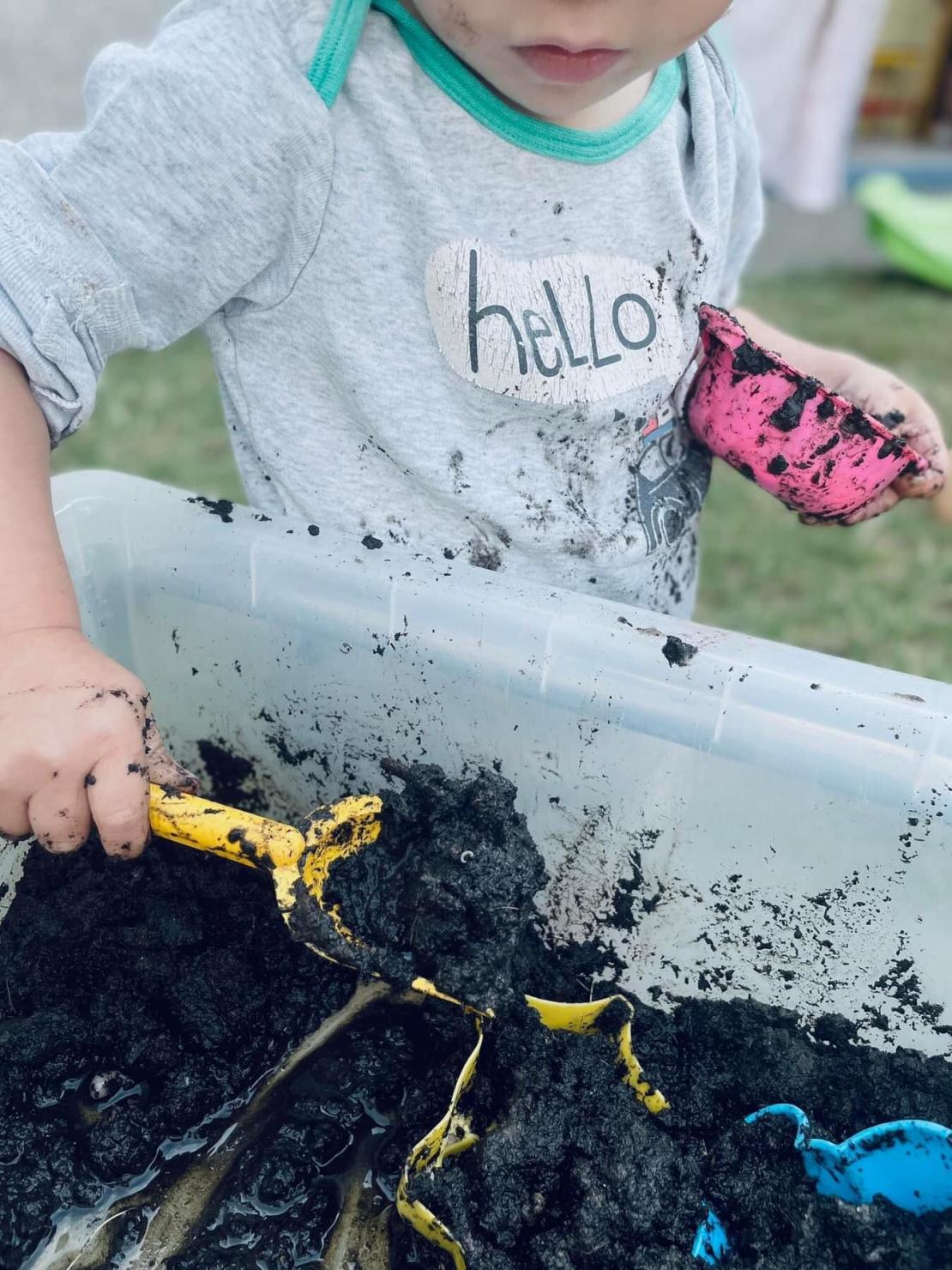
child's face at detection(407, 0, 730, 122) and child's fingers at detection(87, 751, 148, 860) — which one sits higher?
child's face at detection(407, 0, 730, 122)

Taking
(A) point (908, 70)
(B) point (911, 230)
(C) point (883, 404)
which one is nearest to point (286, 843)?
(C) point (883, 404)

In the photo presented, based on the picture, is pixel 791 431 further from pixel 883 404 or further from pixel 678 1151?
pixel 678 1151

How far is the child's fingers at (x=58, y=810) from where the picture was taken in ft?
2.10

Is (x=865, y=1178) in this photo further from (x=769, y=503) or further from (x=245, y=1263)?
(x=769, y=503)

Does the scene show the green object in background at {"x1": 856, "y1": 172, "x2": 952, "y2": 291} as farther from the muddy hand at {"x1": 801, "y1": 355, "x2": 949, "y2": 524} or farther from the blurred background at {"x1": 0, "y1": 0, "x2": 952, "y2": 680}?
the muddy hand at {"x1": 801, "y1": 355, "x2": 949, "y2": 524}

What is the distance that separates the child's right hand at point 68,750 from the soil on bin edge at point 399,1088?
6.4 inches

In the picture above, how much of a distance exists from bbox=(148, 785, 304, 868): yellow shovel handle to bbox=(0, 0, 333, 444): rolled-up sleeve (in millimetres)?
267

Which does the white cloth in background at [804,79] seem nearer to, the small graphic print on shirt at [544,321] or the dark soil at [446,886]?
the small graphic print on shirt at [544,321]

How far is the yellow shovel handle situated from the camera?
667 mm

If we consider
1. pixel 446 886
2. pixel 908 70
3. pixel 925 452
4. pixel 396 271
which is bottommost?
pixel 446 886

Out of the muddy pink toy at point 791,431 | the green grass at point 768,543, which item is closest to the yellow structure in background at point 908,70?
the green grass at point 768,543

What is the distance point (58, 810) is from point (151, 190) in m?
0.39

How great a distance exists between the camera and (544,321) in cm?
84

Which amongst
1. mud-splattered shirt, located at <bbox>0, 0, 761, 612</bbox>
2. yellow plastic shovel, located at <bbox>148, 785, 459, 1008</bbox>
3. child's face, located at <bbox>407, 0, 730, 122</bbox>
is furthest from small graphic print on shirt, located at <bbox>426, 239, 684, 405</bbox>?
yellow plastic shovel, located at <bbox>148, 785, 459, 1008</bbox>
